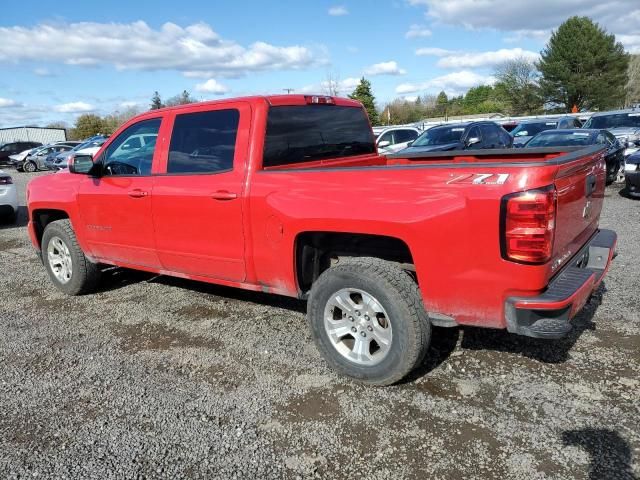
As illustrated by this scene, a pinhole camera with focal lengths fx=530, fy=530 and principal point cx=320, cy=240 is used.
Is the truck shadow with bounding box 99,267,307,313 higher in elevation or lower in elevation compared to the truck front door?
lower

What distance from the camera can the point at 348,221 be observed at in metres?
3.34

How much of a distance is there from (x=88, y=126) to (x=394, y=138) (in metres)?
57.1

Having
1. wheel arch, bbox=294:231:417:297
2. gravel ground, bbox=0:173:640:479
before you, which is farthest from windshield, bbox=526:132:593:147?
wheel arch, bbox=294:231:417:297

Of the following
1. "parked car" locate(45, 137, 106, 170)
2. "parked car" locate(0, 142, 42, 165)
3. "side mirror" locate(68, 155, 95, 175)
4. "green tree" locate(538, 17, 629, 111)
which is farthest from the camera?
"green tree" locate(538, 17, 629, 111)

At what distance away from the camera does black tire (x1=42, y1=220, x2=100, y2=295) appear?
18.3 ft

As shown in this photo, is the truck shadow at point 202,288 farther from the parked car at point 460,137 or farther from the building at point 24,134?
the building at point 24,134

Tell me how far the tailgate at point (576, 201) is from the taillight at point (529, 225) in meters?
0.15

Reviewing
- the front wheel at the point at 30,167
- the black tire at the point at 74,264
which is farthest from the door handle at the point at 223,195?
the front wheel at the point at 30,167

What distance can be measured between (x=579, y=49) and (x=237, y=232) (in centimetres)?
6279

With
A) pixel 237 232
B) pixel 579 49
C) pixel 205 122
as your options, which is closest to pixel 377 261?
pixel 237 232

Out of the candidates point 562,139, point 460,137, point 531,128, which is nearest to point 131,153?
point 460,137

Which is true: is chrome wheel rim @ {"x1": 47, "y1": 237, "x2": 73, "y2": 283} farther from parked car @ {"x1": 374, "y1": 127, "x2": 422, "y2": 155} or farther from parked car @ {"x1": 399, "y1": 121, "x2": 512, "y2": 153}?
parked car @ {"x1": 374, "y1": 127, "x2": 422, "y2": 155}

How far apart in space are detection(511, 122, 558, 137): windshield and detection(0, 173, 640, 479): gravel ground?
14.5 m

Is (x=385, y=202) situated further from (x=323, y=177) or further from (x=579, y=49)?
(x=579, y=49)
